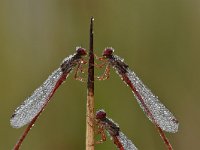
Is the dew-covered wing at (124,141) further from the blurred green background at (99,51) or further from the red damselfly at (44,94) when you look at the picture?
the blurred green background at (99,51)

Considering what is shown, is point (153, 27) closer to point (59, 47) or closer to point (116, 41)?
point (116, 41)

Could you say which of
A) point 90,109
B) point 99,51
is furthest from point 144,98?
point 99,51

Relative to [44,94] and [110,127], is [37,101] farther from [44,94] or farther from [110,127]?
[110,127]

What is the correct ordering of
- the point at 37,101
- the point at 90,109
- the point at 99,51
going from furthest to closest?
the point at 99,51, the point at 37,101, the point at 90,109

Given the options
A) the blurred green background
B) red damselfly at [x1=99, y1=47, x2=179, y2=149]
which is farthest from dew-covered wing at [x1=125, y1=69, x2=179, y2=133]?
the blurred green background

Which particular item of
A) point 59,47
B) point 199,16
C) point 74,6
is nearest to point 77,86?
point 59,47

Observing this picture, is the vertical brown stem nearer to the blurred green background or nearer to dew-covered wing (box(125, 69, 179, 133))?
dew-covered wing (box(125, 69, 179, 133))
